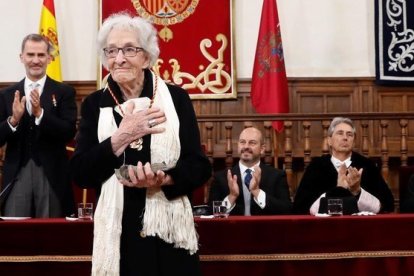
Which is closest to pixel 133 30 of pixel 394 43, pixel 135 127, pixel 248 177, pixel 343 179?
pixel 135 127

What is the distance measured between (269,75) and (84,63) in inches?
76.2

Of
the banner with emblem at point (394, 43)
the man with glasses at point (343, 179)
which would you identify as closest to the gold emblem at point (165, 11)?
the banner with emblem at point (394, 43)

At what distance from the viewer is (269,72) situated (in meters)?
7.45

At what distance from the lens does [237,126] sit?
7.78 m

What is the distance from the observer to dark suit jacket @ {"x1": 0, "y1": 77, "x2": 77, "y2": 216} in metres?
4.45

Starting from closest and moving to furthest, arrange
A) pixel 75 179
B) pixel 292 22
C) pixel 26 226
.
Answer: pixel 75 179
pixel 26 226
pixel 292 22

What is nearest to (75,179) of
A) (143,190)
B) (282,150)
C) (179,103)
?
(143,190)

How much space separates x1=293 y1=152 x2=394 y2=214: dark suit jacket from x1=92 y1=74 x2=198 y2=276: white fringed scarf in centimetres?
217

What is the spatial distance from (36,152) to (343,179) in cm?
181

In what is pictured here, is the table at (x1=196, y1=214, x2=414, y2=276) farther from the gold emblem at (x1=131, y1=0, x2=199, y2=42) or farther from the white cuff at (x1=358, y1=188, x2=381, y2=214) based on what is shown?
the gold emblem at (x1=131, y1=0, x2=199, y2=42)

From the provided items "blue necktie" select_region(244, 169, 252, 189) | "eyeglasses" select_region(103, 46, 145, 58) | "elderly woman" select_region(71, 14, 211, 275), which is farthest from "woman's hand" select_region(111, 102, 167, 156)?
"blue necktie" select_region(244, 169, 252, 189)

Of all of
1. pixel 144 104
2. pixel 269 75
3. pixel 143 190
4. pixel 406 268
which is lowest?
pixel 406 268

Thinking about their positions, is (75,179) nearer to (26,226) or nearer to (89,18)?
(26,226)

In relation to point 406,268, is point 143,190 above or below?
above
